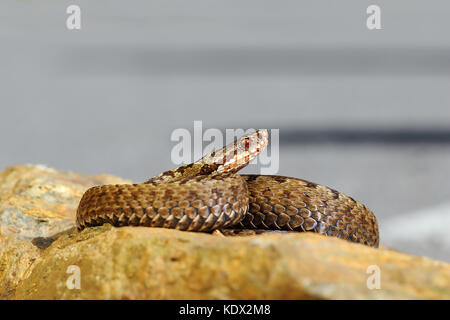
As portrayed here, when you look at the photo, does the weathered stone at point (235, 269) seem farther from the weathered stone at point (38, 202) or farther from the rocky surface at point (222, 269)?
the weathered stone at point (38, 202)

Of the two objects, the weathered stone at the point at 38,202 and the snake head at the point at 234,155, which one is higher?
the snake head at the point at 234,155

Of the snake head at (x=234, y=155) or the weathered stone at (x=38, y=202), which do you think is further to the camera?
the weathered stone at (x=38, y=202)

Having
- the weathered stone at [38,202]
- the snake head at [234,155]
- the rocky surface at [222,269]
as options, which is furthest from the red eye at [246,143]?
the weathered stone at [38,202]

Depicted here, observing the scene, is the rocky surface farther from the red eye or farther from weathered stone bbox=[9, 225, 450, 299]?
the red eye

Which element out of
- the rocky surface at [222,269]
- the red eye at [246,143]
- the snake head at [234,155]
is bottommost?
the rocky surface at [222,269]

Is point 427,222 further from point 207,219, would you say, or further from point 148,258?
point 148,258

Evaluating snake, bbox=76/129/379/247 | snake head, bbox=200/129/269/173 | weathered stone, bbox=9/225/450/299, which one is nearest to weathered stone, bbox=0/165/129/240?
snake, bbox=76/129/379/247

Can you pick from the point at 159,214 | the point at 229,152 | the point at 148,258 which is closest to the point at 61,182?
the point at 229,152
